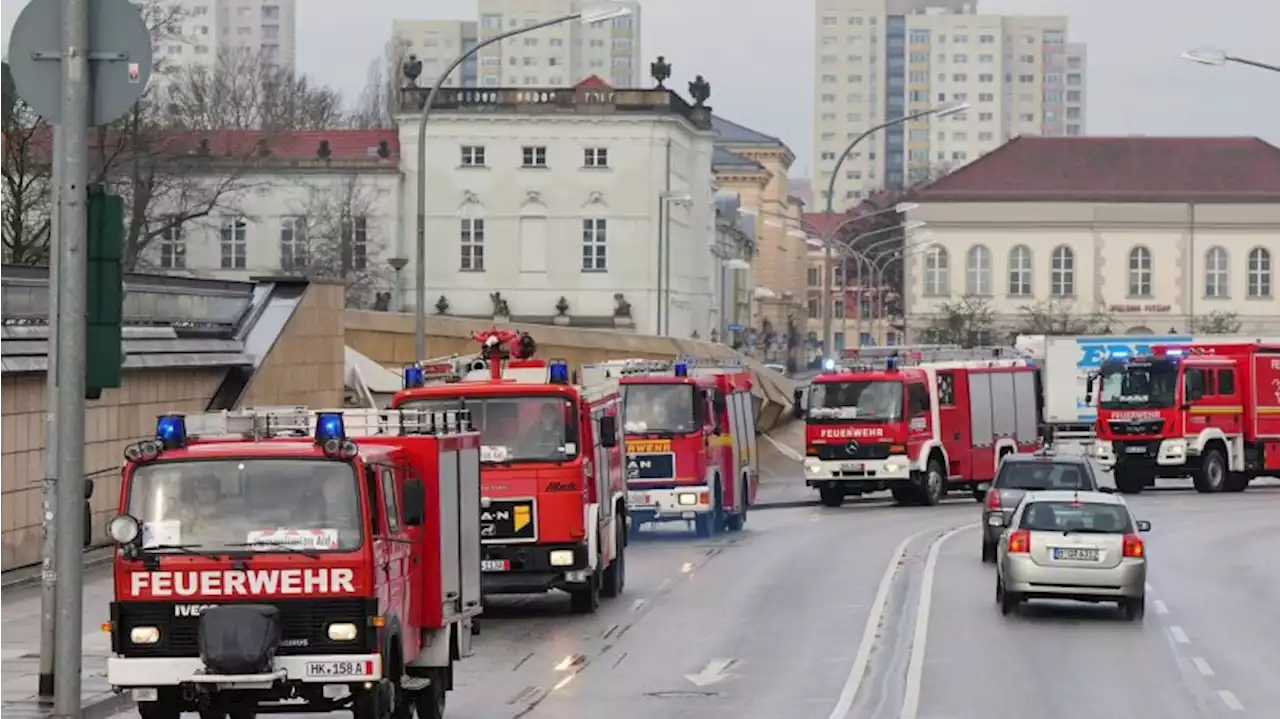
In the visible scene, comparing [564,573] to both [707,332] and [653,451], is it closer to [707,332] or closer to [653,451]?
[653,451]

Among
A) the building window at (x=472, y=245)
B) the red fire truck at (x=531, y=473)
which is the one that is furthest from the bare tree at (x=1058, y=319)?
the red fire truck at (x=531, y=473)

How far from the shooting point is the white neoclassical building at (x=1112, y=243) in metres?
134

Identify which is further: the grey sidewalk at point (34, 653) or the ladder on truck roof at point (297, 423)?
the grey sidewalk at point (34, 653)

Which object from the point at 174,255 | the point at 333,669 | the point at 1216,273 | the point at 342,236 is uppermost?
the point at 342,236

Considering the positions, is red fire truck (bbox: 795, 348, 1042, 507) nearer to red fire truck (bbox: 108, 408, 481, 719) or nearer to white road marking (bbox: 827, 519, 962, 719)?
white road marking (bbox: 827, 519, 962, 719)

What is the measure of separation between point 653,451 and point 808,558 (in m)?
3.65

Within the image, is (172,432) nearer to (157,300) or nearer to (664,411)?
(157,300)

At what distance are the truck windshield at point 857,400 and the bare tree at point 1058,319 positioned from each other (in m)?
69.7

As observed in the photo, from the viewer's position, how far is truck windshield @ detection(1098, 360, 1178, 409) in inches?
2163

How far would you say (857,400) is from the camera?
163ft

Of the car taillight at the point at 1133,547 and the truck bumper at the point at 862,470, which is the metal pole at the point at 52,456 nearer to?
the car taillight at the point at 1133,547

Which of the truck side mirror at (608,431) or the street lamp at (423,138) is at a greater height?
the street lamp at (423,138)

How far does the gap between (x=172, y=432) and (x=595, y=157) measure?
302ft

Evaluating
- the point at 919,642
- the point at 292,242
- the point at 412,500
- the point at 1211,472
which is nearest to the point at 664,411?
the point at 919,642
